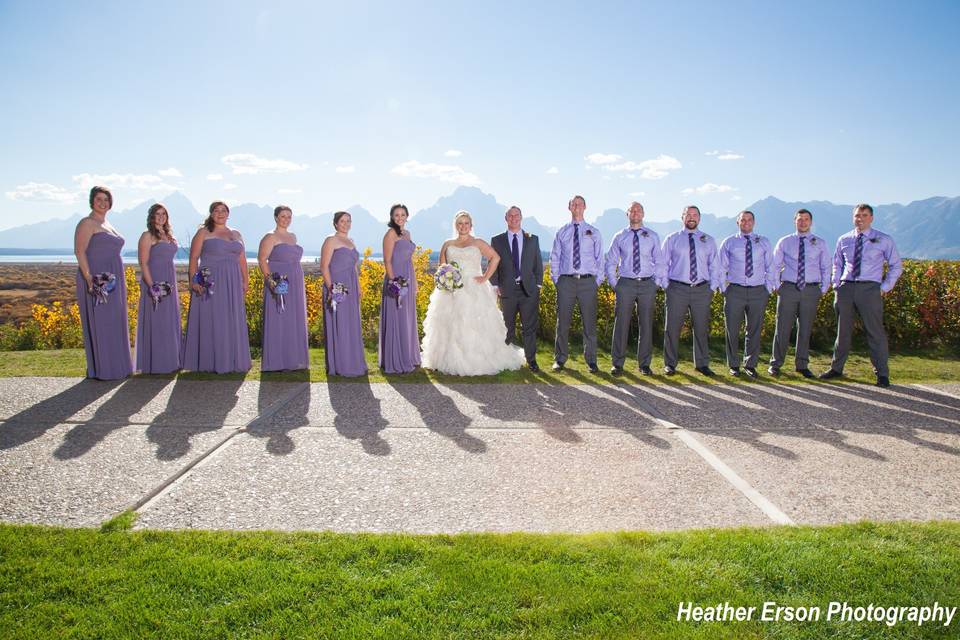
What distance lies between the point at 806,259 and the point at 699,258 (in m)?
1.56

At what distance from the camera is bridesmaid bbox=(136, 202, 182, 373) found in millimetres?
8125

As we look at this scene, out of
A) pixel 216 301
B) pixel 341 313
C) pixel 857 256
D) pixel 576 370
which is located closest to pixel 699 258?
pixel 857 256

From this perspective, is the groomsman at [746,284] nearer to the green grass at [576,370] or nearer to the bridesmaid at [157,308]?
the green grass at [576,370]

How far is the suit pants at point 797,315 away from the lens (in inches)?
340

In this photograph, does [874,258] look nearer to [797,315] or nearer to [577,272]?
[797,315]

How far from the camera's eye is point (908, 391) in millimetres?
7762

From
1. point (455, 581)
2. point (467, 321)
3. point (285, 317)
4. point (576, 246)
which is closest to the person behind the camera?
point (455, 581)

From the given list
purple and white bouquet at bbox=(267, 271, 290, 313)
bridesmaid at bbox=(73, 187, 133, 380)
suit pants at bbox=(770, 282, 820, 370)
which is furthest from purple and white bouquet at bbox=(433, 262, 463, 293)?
suit pants at bbox=(770, 282, 820, 370)

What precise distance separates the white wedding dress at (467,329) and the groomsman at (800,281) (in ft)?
13.8

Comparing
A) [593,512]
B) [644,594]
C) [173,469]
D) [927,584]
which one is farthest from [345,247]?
[927,584]

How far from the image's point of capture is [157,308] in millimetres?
8219

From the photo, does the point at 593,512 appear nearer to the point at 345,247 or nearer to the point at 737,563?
the point at 737,563

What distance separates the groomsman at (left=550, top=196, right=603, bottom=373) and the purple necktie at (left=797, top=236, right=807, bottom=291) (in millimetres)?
2908

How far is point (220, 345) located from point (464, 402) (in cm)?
388
